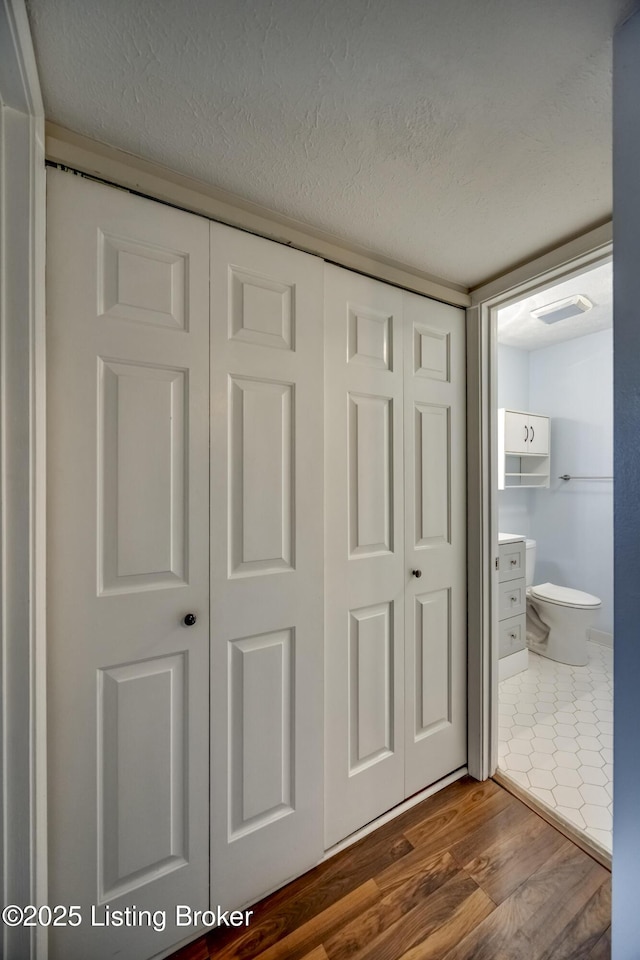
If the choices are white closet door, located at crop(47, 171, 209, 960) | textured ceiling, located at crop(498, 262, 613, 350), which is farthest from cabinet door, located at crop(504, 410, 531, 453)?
white closet door, located at crop(47, 171, 209, 960)

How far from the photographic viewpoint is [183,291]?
1086 millimetres

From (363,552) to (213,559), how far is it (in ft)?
1.87

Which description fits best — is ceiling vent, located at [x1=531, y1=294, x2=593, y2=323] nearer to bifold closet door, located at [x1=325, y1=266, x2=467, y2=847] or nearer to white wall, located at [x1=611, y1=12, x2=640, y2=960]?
bifold closet door, located at [x1=325, y1=266, x2=467, y2=847]

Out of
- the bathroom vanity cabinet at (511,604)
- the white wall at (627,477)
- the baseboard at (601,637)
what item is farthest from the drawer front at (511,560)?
the white wall at (627,477)

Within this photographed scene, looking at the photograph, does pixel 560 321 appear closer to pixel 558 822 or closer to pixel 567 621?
pixel 567 621

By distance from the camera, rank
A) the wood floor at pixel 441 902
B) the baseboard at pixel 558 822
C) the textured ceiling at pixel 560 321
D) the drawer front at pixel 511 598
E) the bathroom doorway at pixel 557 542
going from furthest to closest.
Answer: the drawer front at pixel 511 598 → the textured ceiling at pixel 560 321 → the bathroom doorway at pixel 557 542 → the baseboard at pixel 558 822 → the wood floor at pixel 441 902

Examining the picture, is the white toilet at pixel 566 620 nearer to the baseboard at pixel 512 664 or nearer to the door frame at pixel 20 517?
the baseboard at pixel 512 664

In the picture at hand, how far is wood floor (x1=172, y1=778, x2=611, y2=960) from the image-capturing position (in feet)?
3.50

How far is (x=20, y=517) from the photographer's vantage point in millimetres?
805

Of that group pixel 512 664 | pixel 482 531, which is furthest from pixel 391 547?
pixel 512 664

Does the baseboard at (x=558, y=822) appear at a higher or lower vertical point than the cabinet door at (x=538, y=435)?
lower

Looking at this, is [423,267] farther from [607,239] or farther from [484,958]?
[484,958]

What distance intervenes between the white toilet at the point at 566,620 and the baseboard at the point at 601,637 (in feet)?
1.16

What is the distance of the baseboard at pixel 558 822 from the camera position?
4.35 feet
